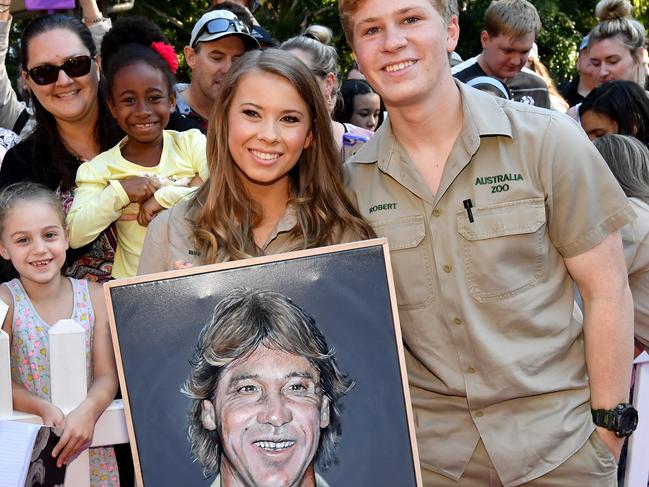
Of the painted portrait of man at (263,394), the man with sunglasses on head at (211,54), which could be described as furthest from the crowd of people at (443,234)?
the man with sunglasses on head at (211,54)

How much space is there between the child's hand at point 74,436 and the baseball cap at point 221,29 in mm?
2663

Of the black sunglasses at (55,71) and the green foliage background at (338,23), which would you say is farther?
the green foliage background at (338,23)

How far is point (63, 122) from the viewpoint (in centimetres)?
399

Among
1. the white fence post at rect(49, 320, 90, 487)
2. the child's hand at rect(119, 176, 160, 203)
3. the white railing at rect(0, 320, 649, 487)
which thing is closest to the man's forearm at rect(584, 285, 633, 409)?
the white railing at rect(0, 320, 649, 487)

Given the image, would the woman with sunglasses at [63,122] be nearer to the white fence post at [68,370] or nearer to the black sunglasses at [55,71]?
the black sunglasses at [55,71]

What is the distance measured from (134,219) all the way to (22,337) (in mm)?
690

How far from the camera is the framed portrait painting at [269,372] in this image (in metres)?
2.53

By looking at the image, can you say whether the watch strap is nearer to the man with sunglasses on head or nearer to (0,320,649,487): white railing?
(0,320,649,487): white railing

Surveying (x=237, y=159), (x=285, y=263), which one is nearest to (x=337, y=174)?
(x=237, y=159)

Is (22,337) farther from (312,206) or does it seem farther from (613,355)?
(613,355)

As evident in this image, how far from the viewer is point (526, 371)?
2725 millimetres

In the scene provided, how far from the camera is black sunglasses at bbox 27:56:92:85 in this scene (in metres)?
3.88

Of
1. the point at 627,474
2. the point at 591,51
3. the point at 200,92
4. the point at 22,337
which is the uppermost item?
the point at 591,51

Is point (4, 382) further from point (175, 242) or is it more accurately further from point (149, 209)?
point (149, 209)
